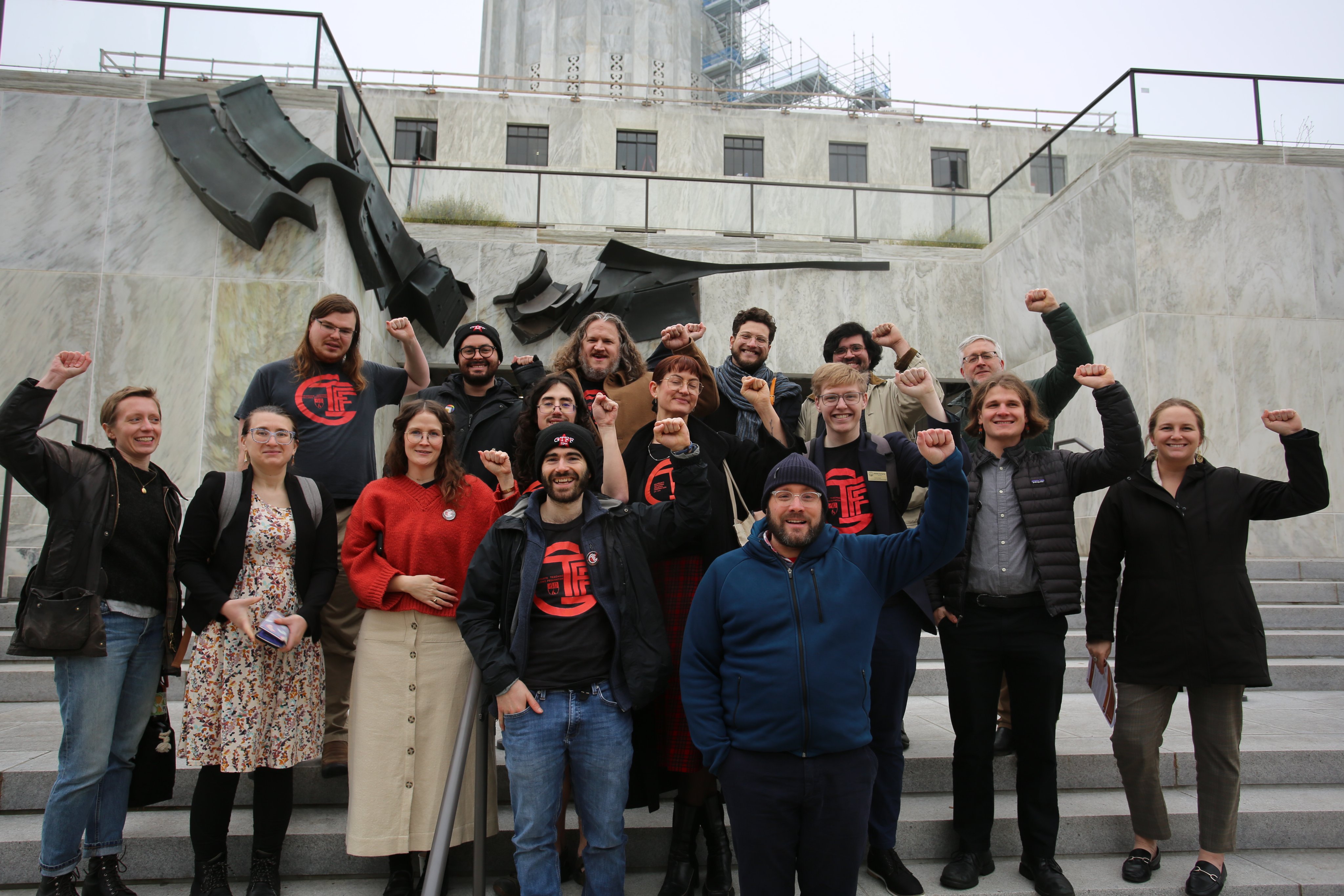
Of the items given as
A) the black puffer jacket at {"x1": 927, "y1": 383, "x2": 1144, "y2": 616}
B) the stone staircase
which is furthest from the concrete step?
the black puffer jacket at {"x1": 927, "y1": 383, "x2": 1144, "y2": 616}

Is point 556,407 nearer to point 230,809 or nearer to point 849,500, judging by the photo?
point 849,500

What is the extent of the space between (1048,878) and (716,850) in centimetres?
134

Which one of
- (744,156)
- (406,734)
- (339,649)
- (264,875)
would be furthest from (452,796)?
(744,156)

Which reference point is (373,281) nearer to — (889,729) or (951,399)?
(951,399)

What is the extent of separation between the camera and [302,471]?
408 cm

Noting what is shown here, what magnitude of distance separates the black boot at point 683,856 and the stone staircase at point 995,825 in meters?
0.24

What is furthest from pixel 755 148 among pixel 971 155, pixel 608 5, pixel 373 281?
pixel 373 281

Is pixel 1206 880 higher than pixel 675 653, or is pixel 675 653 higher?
pixel 675 653

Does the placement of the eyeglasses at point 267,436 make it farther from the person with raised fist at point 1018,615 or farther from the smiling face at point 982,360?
the smiling face at point 982,360

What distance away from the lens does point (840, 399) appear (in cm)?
352

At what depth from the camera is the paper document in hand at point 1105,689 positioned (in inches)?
141

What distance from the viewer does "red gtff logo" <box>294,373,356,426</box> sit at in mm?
4164

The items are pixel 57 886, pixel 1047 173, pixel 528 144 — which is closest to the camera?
pixel 57 886

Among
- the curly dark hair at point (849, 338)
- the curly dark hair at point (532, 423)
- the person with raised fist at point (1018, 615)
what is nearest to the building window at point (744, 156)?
the curly dark hair at point (849, 338)
